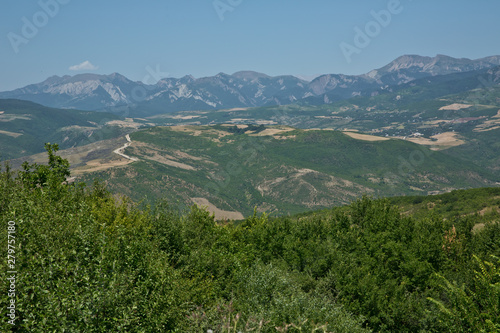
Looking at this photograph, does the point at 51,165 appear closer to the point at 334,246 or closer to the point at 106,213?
the point at 106,213

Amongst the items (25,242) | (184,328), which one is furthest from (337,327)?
(25,242)

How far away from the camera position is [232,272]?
36.9 metres

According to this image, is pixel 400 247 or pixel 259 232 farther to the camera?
pixel 259 232

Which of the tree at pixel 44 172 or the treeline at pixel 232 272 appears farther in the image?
the tree at pixel 44 172

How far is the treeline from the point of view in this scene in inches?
689

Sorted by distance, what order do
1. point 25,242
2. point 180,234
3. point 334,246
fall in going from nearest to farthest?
1. point 25,242
2. point 180,234
3. point 334,246

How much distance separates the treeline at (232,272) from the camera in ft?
57.4

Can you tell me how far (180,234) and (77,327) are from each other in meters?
26.8

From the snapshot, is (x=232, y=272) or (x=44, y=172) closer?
(x=232, y=272)

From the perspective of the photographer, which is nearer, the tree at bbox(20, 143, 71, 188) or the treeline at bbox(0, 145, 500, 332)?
the treeline at bbox(0, 145, 500, 332)

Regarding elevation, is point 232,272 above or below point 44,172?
below

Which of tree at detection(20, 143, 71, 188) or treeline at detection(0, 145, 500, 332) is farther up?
tree at detection(20, 143, 71, 188)

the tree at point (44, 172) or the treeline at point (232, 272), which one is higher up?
the tree at point (44, 172)

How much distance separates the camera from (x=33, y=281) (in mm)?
16797
